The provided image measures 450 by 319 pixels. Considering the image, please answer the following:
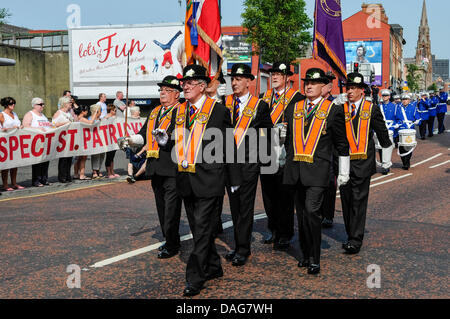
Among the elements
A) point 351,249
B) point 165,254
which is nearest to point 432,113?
point 351,249

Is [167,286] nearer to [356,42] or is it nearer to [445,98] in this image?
[445,98]

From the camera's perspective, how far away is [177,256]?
568 centimetres

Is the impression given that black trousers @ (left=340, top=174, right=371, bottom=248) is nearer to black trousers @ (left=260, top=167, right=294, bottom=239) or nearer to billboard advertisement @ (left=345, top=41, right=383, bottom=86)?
black trousers @ (left=260, top=167, right=294, bottom=239)

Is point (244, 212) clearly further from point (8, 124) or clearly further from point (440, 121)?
point (440, 121)

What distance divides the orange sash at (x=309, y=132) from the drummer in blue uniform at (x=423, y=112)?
17950mm

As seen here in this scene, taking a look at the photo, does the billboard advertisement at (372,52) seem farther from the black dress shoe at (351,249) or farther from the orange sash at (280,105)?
the black dress shoe at (351,249)

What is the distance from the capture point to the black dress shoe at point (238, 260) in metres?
5.35

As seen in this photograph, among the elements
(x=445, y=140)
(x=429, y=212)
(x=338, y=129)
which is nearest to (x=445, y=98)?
(x=445, y=140)

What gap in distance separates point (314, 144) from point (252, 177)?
0.71 metres

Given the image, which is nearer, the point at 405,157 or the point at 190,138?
the point at 190,138

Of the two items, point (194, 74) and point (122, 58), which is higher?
point (122, 58)

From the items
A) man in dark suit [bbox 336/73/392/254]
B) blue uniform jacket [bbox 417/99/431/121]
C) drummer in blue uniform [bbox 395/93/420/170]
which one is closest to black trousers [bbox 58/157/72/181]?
man in dark suit [bbox 336/73/392/254]

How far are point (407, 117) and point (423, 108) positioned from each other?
840cm

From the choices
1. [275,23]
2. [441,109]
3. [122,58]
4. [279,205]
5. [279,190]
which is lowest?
[279,205]
